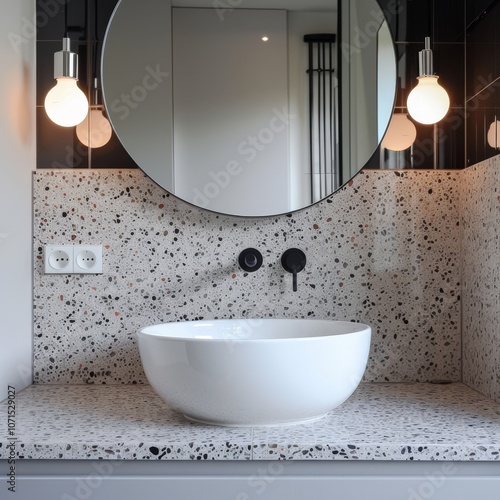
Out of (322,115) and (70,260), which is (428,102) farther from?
(70,260)

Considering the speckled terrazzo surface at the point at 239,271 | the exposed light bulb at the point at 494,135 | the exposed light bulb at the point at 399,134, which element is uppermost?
the exposed light bulb at the point at 399,134

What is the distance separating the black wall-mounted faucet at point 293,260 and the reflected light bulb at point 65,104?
67 centimetres

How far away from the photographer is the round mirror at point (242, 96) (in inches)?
69.1

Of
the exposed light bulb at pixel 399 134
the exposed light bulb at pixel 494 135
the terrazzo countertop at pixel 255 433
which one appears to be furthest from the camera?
the exposed light bulb at pixel 399 134

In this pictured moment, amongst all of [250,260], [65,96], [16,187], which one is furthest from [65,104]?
[250,260]

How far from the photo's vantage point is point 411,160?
1789mm

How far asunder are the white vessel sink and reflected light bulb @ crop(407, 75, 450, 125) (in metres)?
0.70

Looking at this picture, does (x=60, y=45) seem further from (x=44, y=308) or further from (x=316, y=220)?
(x=316, y=220)

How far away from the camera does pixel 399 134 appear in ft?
5.86

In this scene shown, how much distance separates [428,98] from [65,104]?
3.19ft

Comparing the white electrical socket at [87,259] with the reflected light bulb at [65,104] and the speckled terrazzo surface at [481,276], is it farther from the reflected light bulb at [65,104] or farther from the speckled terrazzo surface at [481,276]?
the speckled terrazzo surface at [481,276]

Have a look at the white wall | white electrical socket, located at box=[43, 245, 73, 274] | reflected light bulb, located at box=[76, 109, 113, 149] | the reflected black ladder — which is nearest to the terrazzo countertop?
the white wall

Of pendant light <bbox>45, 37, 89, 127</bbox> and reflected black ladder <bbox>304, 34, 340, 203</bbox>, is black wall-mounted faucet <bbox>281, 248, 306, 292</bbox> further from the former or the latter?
pendant light <bbox>45, 37, 89, 127</bbox>

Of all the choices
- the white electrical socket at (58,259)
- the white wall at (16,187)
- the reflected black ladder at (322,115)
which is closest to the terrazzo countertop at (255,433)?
the white wall at (16,187)
